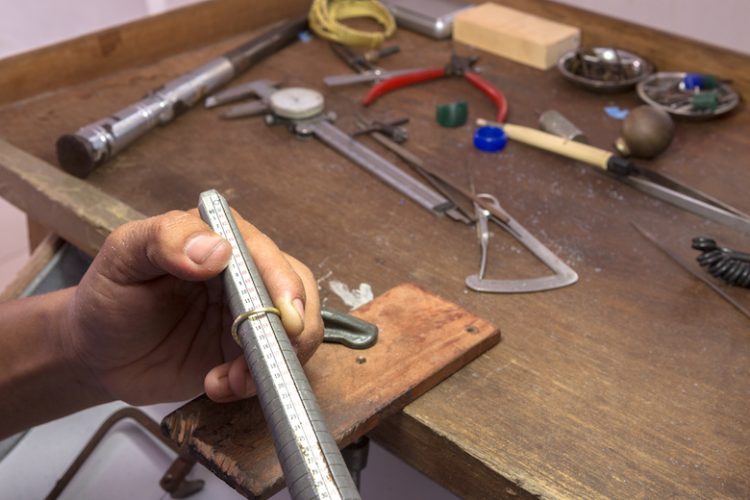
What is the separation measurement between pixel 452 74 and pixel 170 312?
0.71 metres

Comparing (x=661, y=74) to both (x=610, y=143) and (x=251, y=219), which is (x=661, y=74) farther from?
(x=251, y=219)

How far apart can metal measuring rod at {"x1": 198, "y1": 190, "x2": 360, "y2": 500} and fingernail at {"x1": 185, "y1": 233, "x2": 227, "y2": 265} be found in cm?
2

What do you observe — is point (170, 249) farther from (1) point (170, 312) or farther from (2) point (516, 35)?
(2) point (516, 35)

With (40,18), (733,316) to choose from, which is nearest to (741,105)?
(733,316)

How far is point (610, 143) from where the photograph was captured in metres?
1.18

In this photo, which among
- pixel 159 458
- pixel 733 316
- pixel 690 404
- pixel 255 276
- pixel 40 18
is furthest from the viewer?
pixel 40 18

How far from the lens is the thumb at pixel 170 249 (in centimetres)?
65

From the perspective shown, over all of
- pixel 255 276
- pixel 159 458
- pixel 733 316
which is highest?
pixel 255 276

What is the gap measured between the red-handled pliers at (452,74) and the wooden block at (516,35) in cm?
7

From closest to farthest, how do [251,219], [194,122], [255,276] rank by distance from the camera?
[255,276], [251,219], [194,122]

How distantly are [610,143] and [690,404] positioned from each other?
0.51 meters

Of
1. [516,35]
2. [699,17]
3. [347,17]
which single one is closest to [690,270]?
[516,35]

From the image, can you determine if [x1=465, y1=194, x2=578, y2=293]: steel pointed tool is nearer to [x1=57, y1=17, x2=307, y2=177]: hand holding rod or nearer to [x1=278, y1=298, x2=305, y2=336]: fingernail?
[x1=278, y1=298, x2=305, y2=336]: fingernail

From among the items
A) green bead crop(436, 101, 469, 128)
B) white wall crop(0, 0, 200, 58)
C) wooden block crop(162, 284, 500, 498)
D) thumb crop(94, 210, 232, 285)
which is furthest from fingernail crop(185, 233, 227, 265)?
white wall crop(0, 0, 200, 58)
